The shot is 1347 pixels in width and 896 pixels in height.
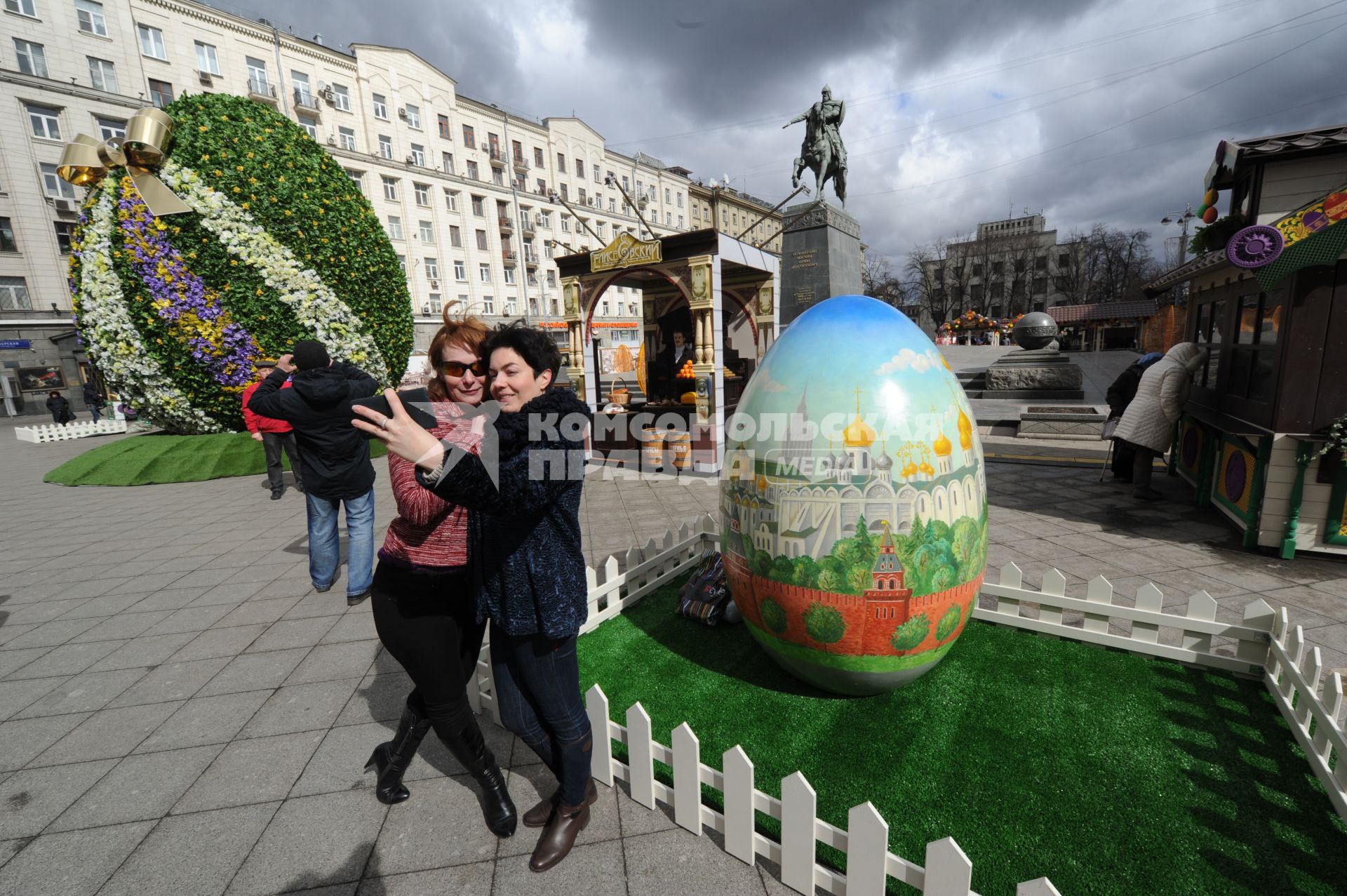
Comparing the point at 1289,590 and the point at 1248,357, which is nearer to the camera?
the point at 1289,590

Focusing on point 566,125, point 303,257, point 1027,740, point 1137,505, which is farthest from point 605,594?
point 566,125

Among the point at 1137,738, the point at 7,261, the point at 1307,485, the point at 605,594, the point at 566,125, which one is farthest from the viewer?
the point at 566,125

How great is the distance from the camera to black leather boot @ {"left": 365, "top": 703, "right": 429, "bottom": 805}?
2.79m

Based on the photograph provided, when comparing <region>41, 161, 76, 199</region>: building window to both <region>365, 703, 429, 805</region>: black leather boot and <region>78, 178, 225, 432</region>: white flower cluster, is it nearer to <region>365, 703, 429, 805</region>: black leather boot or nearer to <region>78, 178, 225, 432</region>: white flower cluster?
<region>78, 178, 225, 432</region>: white flower cluster

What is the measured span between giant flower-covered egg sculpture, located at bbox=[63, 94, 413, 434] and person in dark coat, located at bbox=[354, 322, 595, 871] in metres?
10.9

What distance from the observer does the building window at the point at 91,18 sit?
2733cm

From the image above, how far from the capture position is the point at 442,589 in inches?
97.9

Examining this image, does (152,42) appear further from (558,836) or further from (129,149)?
(558,836)

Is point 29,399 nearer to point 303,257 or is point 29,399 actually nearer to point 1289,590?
point 303,257

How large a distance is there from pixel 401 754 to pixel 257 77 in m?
44.6

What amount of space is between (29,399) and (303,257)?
31.4 metres

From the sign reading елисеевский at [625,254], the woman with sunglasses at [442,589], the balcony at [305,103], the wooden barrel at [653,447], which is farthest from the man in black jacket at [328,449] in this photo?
the balcony at [305,103]

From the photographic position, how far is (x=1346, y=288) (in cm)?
490

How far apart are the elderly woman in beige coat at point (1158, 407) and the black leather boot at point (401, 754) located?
877cm
